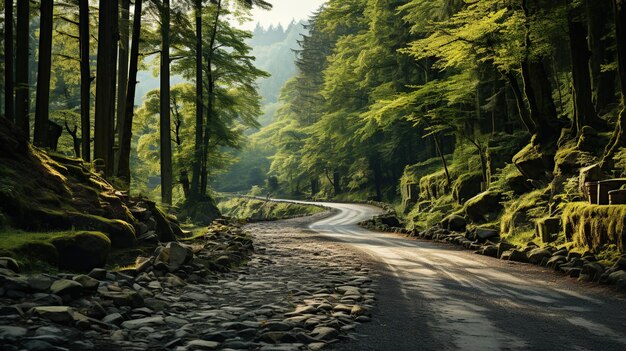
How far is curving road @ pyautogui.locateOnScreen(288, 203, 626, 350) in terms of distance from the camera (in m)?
4.61

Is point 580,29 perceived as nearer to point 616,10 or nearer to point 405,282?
point 616,10

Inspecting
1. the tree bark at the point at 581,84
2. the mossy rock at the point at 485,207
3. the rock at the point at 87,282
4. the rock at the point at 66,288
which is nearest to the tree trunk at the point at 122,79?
the rock at the point at 87,282

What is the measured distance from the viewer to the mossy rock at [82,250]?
22.7ft

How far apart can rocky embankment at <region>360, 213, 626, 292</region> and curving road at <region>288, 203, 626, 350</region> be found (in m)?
0.30

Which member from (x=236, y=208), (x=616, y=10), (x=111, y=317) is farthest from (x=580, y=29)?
(x=236, y=208)

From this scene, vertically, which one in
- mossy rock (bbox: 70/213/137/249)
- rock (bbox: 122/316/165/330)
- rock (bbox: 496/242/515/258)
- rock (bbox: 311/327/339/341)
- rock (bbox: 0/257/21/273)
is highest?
mossy rock (bbox: 70/213/137/249)

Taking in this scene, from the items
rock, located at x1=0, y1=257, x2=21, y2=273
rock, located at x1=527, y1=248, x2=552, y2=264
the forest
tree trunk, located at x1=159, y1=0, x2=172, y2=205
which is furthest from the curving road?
tree trunk, located at x1=159, y1=0, x2=172, y2=205

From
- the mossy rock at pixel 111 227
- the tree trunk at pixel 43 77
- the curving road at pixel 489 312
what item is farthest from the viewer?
the tree trunk at pixel 43 77

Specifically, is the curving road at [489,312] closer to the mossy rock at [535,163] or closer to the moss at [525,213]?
the moss at [525,213]

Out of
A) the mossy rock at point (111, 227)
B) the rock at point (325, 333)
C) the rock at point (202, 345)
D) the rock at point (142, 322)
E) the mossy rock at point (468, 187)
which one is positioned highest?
the mossy rock at point (468, 187)

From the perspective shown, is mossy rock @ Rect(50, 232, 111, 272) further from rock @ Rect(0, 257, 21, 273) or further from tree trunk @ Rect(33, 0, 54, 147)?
tree trunk @ Rect(33, 0, 54, 147)

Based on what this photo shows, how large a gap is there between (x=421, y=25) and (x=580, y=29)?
11.2 meters

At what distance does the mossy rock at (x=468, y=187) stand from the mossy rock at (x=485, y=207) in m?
4.55

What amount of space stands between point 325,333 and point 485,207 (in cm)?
1444
